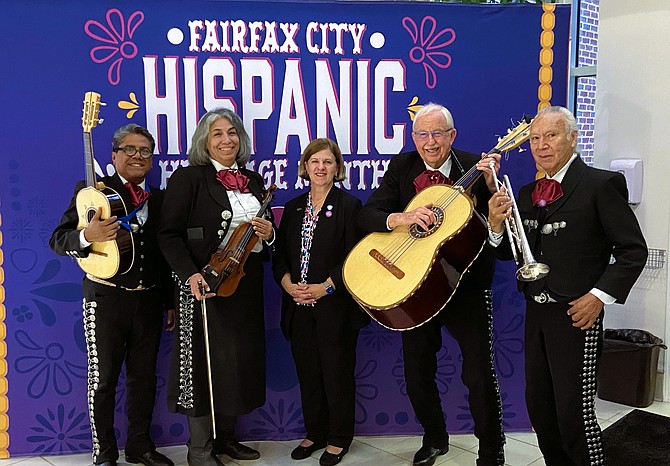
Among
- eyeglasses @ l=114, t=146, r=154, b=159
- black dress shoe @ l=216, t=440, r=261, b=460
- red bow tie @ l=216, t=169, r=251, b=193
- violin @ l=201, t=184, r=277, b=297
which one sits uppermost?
eyeglasses @ l=114, t=146, r=154, b=159

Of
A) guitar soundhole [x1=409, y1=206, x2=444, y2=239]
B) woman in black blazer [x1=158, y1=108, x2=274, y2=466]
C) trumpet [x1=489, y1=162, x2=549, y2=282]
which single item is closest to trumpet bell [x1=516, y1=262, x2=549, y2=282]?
trumpet [x1=489, y1=162, x2=549, y2=282]

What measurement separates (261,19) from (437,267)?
5.31 ft

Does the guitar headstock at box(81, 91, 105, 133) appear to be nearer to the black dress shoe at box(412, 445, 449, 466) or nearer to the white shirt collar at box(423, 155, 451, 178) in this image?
the white shirt collar at box(423, 155, 451, 178)

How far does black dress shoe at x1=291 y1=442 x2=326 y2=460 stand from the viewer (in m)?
3.23

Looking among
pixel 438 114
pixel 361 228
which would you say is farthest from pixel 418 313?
pixel 438 114

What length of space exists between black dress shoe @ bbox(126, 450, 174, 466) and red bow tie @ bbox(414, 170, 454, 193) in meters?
1.83

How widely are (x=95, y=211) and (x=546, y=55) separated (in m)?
2.40

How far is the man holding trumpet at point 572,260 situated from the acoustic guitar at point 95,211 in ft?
5.21

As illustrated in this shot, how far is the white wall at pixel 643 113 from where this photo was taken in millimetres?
4094

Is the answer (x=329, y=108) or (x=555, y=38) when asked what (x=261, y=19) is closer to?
(x=329, y=108)

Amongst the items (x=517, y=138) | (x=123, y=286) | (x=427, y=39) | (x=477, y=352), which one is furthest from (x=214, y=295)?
(x=427, y=39)

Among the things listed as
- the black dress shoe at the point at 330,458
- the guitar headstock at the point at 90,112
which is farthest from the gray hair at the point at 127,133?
the black dress shoe at the point at 330,458

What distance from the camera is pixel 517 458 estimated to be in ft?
10.6

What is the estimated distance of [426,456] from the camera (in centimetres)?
316
